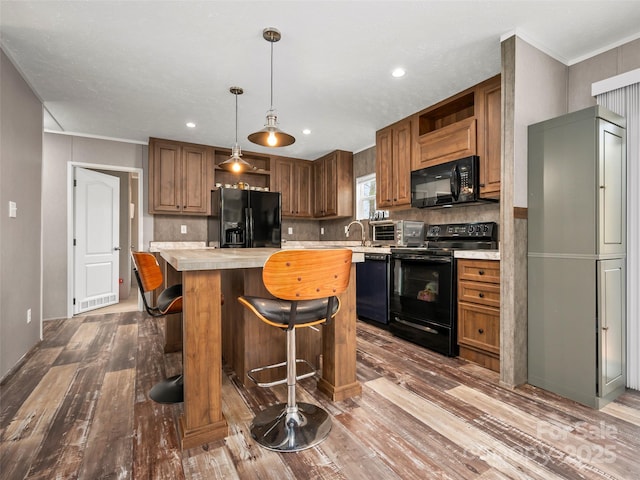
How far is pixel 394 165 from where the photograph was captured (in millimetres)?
3863

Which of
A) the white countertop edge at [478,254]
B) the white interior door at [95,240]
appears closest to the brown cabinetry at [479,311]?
the white countertop edge at [478,254]

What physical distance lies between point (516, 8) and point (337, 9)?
1104mm

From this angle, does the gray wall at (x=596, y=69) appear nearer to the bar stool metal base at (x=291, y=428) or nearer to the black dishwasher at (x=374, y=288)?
the black dishwasher at (x=374, y=288)

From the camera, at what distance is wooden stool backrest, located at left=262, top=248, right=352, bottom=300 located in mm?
1396

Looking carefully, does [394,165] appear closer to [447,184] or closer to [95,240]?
[447,184]

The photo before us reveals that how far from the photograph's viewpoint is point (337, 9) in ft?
6.55

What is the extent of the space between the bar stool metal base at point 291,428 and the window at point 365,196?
3.46 metres

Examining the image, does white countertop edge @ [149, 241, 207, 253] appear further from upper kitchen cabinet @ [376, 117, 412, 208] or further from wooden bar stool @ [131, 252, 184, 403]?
upper kitchen cabinet @ [376, 117, 412, 208]

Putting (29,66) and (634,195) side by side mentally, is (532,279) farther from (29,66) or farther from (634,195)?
(29,66)

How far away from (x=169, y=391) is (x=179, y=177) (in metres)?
3.30

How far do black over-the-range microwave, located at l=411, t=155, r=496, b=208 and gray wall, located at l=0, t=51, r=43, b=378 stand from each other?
11.7 ft

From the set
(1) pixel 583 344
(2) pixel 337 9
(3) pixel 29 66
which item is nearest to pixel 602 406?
(1) pixel 583 344

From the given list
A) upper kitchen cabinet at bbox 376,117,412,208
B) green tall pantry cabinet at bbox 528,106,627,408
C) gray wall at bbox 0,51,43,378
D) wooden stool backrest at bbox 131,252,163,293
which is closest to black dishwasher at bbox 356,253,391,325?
upper kitchen cabinet at bbox 376,117,412,208

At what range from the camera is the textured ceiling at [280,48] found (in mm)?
2014
